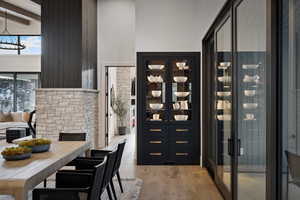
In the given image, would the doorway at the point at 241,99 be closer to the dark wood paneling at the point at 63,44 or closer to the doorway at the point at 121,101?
the dark wood paneling at the point at 63,44

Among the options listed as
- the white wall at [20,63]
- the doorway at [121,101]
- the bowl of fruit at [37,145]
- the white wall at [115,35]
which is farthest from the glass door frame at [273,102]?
the white wall at [20,63]

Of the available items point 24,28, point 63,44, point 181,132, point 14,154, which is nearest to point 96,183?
point 14,154

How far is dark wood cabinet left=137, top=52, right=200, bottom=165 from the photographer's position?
235 inches

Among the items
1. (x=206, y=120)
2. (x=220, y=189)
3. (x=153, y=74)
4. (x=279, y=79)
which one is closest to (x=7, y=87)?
(x=153, y=74)

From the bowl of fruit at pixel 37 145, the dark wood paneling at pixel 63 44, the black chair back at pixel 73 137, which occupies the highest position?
the dark wood paneling at pixel 63 44

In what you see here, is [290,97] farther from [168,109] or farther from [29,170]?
[168,109]

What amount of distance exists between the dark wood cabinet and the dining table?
8.73ft

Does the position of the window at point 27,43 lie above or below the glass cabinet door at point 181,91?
above

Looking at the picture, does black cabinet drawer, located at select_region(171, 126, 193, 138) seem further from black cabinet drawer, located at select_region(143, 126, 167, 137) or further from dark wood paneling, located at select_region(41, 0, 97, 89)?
dark wood paneling, located at select_region(41, 0, 97, 89)

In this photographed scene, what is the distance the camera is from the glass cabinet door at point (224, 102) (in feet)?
11.8

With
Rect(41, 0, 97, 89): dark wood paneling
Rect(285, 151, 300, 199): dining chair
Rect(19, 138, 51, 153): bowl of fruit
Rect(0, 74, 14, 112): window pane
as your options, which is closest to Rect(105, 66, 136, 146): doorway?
Rect(41, 0, 97, 89): dark wood paneling

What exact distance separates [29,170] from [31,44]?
10.0 meters

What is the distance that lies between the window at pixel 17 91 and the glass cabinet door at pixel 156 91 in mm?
6729

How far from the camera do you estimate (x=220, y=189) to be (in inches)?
164
